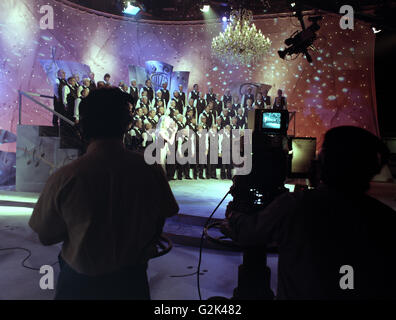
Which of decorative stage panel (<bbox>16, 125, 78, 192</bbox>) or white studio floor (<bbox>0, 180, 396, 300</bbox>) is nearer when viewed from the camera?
white studio floor (<bbox>0, 180, 396, 300</bbox>)

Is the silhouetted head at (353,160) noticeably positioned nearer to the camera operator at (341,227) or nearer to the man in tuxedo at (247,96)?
the camera operator at (341,227)

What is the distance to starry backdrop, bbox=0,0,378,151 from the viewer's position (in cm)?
752

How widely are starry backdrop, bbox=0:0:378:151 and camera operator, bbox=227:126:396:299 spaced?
26.7 ft

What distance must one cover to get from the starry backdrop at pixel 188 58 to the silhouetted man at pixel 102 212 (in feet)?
25.7

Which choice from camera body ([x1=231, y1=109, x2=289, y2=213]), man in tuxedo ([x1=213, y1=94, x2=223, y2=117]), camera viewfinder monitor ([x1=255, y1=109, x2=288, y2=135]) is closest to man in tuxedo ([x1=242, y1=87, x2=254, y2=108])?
man in tuxedo ([x1=213, y1=94, x2=223, y2=117])

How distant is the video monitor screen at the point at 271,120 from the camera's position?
1477mm

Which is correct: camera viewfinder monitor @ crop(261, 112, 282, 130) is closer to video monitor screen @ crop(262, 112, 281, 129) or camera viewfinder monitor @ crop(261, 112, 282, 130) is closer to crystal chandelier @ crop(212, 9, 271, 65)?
video monitor screen @ crop(262, 112, 281, 129)

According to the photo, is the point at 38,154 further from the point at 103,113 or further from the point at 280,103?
the point at 103,113

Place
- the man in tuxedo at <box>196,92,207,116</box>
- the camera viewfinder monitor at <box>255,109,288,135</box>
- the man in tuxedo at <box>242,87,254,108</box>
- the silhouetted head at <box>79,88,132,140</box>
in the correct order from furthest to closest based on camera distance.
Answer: the man in tuxedo at <box>242,87,254,108</box> → the man in tuxedo at <box>196,92,207,116</box> → the camera viewfinder monitor at <box>255,109,288,135</box> → the silhouetted head at <box>79,88,132,140</box>

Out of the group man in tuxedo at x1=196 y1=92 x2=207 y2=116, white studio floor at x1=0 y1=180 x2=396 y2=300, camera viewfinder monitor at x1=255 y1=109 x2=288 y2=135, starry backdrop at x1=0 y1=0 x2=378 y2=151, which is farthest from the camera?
man in tuxedo at x1=196 y1=92 x2=207 y2=116

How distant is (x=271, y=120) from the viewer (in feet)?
4.86

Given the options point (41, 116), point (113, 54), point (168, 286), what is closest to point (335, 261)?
point (168, 286)

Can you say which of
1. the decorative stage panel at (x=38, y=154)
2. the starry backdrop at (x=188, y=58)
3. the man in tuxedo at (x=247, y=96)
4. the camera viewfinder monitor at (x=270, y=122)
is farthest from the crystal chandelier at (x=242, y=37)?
the camera viewfinder monitor at (x=270, y=122)
